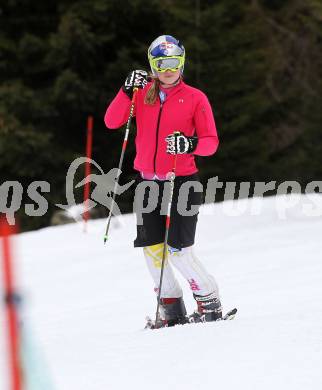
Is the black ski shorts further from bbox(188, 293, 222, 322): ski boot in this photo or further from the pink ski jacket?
bbox(188, 293, 222, 322): ski boot

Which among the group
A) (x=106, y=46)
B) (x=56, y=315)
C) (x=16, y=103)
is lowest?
(x=56, y=315)

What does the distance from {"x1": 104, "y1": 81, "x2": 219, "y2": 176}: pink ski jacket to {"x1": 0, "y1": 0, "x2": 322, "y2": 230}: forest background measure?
317 inches

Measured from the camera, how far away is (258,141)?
19.8 metres

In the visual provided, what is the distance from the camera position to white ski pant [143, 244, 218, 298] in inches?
197

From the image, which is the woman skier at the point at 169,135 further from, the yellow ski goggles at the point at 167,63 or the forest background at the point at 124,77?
the forest background at the point at 124,77

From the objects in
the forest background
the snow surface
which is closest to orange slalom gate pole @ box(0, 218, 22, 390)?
the snow surface

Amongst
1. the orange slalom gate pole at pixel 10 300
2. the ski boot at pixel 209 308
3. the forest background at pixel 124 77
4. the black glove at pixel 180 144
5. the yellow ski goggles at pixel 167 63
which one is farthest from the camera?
the forest background at pixel 124 77

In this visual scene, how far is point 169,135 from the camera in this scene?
4.77 metres

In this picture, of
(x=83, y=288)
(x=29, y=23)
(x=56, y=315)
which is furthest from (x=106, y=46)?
(x=56, y=315)

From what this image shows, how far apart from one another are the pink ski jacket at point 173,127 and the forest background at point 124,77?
8059 millimetres

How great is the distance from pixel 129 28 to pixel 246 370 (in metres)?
14.2

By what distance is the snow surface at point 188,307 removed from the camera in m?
3.47

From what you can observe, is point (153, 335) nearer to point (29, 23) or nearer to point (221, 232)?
point (221, 232)

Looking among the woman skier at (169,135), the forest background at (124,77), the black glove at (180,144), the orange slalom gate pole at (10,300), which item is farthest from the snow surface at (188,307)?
the forest background at (124,77)
